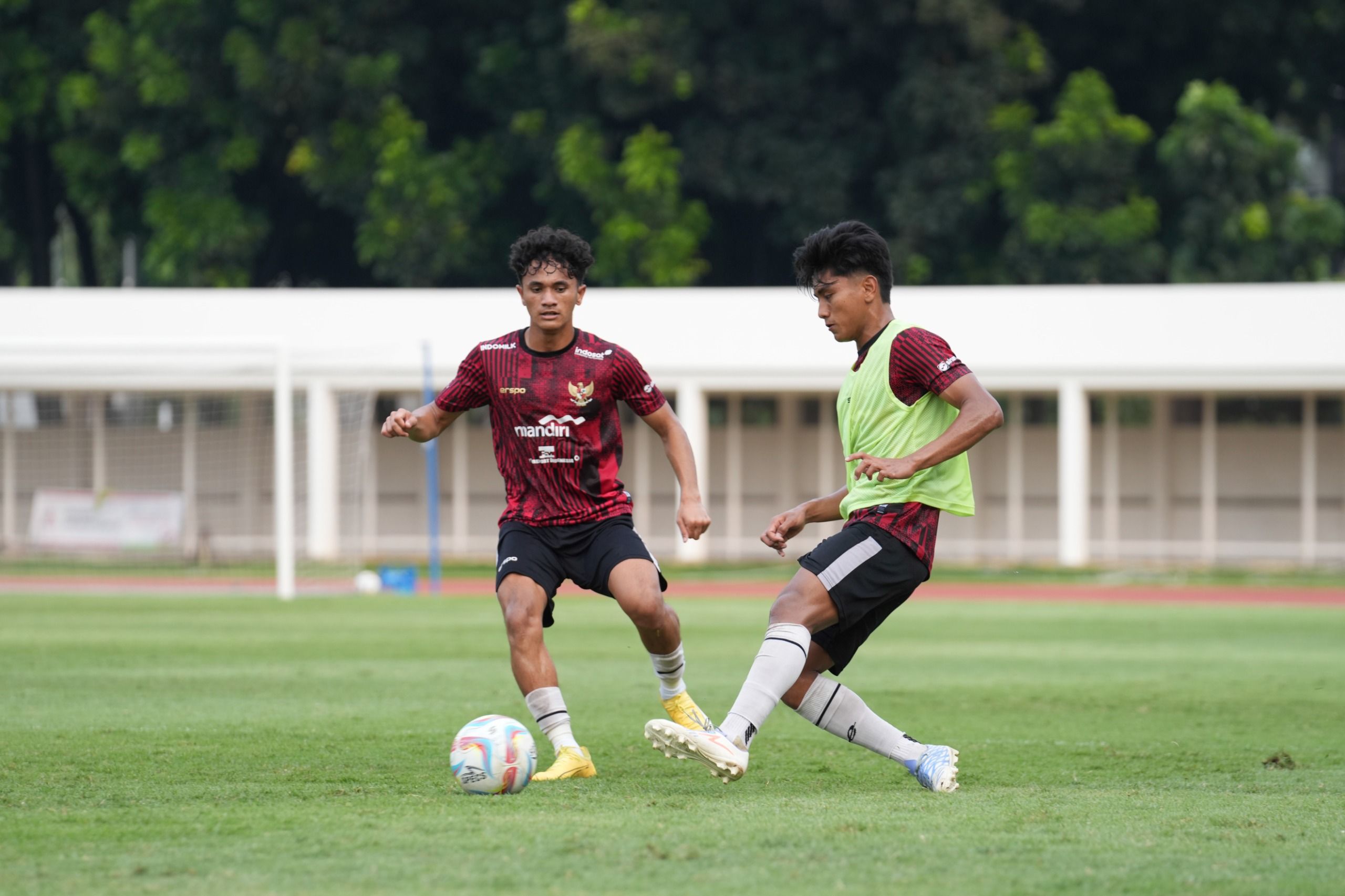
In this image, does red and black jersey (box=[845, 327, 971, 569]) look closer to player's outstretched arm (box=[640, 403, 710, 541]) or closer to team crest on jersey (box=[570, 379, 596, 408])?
player's outstretched arm (box=[640, 403, 710, 541])

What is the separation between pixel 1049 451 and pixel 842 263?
2344 cm

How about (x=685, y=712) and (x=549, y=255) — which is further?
(x=685, y=712)

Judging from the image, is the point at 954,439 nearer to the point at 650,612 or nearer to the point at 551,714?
the point at 650,612

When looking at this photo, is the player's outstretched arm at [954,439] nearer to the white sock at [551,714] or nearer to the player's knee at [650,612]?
the player's knee at [650,612]

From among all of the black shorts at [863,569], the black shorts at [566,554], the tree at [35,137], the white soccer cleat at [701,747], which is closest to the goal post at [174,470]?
the tree at [35,137]

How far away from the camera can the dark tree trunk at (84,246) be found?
1724 inches

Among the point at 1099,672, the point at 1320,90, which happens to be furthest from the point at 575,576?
the point at 1320,90

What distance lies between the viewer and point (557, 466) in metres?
7.05

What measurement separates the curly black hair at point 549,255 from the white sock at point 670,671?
1511mm

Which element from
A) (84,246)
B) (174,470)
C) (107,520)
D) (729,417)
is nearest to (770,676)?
(107,520)

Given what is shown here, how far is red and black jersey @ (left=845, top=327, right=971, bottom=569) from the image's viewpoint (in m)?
6.31

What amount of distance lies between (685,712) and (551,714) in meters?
0.63

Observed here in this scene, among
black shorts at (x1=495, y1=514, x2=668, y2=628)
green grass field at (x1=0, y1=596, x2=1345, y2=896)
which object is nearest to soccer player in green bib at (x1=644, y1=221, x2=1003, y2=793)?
green grass field at (x1=0, y1=596, x2=1345, y2=896)

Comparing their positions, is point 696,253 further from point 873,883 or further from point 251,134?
point 873,883
